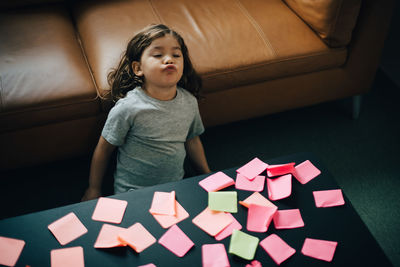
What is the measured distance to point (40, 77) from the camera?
144cm

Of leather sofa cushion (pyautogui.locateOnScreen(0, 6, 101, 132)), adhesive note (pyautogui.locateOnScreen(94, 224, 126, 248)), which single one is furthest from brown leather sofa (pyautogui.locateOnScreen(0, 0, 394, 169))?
adhesive note (pyautogui.locateOnScreen(94, 224, 126, 248))

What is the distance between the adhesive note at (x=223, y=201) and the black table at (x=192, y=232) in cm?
2

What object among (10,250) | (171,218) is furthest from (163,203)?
(10,250)

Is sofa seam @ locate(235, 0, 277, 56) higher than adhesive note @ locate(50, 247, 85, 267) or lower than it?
higher

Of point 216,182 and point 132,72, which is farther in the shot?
point 132,72

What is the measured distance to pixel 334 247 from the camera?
1.00 metres

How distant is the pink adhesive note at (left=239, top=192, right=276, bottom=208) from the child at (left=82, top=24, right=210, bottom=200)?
16.3 inches

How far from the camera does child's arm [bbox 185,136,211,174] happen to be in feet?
5.09

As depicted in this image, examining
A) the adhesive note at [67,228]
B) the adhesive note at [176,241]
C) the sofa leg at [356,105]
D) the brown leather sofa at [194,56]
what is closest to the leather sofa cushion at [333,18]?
the brown leather sofa at [194,56]

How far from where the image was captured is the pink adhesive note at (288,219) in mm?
1044

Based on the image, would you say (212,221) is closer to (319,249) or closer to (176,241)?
(176,241)

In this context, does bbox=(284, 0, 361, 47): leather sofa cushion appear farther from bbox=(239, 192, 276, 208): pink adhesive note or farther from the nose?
bbox=(239, 192, 276, 208): pink adhesive note

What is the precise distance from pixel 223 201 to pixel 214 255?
17 centimetres

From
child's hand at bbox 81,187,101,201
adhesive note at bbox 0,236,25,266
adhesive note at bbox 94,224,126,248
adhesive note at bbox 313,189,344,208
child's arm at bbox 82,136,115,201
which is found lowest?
child's hand at bbox 81,187,101,201
